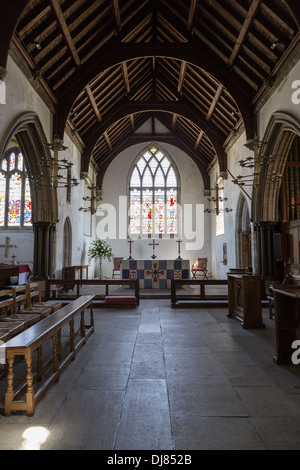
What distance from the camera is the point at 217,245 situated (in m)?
12.7

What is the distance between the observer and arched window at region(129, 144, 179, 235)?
14133mm

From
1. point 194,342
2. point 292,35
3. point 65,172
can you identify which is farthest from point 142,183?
point 194,342

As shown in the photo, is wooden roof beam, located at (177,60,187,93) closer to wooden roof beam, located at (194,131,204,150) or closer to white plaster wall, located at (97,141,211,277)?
wooden roof beam, located at (194,131,204,150)

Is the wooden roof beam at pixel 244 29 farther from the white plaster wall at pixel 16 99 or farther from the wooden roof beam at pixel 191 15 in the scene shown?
the white plaster wall at pixel 16 99

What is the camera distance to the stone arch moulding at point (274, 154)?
644 cm

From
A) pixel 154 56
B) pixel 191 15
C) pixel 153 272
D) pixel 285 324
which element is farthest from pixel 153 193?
pixel 285 324

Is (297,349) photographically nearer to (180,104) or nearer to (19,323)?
(19,323)

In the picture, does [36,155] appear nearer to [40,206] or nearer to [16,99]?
[40,206]

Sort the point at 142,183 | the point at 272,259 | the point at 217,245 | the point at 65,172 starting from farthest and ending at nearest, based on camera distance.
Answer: the point at 142,183
the point at 217,245
the point at 65,172
the point at 272,259

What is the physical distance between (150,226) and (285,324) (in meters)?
11.1

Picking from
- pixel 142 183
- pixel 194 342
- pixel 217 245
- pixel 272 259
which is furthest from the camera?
pixel 142 183

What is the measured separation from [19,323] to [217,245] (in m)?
10.4

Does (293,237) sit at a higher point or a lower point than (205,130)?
A: lower

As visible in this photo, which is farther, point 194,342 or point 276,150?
point 276,150
